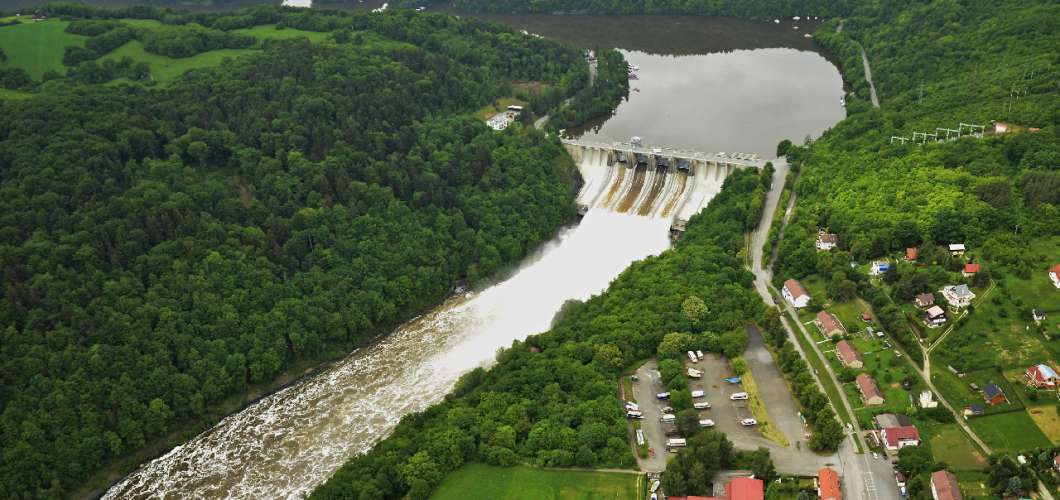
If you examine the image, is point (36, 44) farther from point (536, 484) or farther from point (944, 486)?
point (944, 486)

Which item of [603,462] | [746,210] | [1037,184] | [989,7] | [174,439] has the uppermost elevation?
[989,7]

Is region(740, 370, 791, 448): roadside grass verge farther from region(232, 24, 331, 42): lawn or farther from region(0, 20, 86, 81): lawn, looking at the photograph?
region(0, 20, 86, 81): lawn

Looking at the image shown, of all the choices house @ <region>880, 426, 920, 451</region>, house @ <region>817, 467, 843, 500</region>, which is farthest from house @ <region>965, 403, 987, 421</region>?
house @ <region>817, 467, 843, 500</region>

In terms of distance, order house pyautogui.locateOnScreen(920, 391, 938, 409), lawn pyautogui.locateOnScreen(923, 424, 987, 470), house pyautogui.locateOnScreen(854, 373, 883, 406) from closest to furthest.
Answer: lawn pyautogui.locateOnScreen(923, 424, 987, 470)
house pyautogui.locateOnScreen(920, 391, 938, 409)
house pyautogui.locateOnScreen(854, 373, 883, 406)

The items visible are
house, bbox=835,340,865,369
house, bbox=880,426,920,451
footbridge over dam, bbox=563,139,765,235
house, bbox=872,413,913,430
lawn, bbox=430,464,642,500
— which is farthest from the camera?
footbridge over dam, bbox=563,139,765,235

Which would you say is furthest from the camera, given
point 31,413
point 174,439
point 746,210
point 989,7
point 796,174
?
point 989,7

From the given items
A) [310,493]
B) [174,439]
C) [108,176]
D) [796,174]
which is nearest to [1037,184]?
[796,174]

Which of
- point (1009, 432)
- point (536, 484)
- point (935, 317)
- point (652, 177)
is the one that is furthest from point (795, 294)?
point (652, 177)

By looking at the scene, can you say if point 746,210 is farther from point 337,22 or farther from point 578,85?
point 337,22
